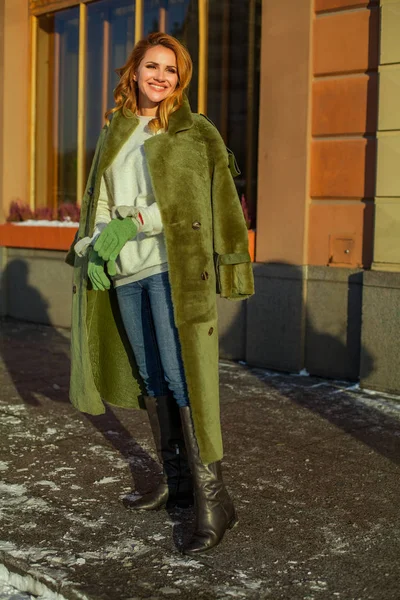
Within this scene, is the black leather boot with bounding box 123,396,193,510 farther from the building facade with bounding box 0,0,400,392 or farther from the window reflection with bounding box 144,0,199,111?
the window reflection with bounding box 144,0,199,111

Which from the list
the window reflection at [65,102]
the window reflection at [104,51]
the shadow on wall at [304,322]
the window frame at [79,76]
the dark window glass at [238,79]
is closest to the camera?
the shadow on wall at [304,322]

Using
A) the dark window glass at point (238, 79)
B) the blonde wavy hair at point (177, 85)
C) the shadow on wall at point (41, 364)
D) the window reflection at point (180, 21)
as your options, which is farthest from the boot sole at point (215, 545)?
the window reflection at point (180, 21)

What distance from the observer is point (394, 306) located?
6523mm

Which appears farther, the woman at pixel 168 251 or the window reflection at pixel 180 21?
the window reflection at pixel 180 21

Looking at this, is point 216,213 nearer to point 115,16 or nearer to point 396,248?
point 396,248

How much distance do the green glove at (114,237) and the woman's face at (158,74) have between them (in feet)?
1.86

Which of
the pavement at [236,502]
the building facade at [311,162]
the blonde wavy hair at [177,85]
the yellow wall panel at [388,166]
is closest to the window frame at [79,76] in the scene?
the building facade at [311,162]

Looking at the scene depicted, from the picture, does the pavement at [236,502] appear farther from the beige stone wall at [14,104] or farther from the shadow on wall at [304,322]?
the beige stone wall at [14,104]

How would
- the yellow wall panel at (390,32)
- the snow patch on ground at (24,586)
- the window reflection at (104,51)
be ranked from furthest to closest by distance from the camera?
the window reflection at (104,51), the yellow wall panel at (390,32), the snow patch on ground at (24,586)

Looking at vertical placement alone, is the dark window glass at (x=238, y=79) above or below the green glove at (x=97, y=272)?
above

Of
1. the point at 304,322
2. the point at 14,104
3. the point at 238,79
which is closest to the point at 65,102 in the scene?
the point at 14,104

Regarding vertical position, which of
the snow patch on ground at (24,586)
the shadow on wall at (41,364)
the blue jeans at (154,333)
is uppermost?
the blue jeans at (154,333)

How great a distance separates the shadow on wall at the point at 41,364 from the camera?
16.9ft

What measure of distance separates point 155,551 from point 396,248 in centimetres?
360
